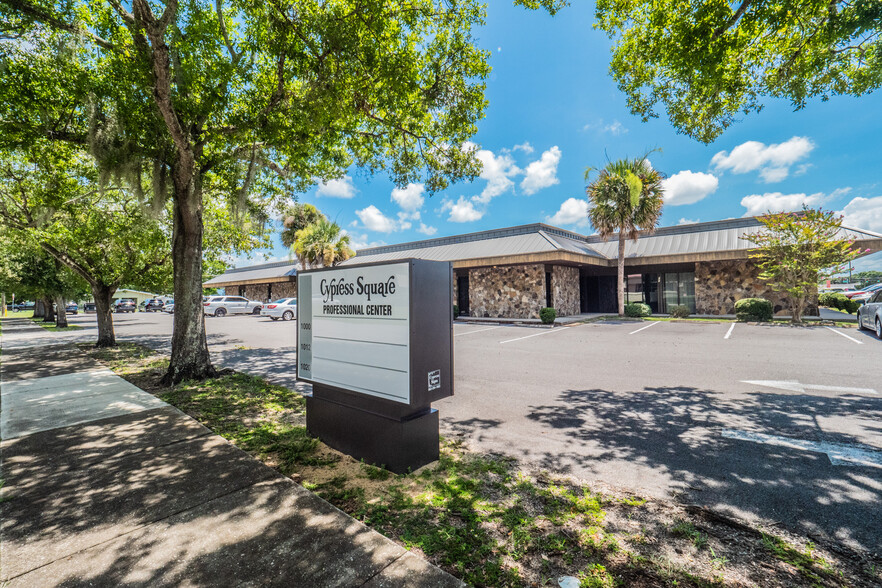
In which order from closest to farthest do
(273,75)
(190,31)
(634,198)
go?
(190,31) < (273,75) < (634,198)

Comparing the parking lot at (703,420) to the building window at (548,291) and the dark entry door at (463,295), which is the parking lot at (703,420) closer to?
the building window at (548,291)

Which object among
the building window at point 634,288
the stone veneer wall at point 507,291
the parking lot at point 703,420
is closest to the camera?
the parking lot at point 703,420

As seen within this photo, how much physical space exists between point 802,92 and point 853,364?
561 cm

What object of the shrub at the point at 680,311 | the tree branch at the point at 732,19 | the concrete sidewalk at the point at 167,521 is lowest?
the concrete sidewalk at the point at 167,521

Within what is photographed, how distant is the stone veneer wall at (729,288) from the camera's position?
18438mm

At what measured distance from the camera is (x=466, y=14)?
6617mm

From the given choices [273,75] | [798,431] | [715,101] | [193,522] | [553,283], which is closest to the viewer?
[193,522]

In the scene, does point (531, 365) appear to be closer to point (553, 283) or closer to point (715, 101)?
point (715, 101)

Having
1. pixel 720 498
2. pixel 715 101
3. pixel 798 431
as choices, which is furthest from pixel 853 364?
pixel 720 498

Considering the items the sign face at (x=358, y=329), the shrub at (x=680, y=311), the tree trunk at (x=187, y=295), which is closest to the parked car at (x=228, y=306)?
the tree trunk at (x=187, y=295)

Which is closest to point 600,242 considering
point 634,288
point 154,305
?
point 634,288

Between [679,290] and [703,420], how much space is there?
19777 millimetres

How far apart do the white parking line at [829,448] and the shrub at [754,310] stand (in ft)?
51.2

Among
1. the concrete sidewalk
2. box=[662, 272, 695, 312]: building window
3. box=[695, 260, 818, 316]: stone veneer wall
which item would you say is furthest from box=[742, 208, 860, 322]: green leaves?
the concrete sidewalk
